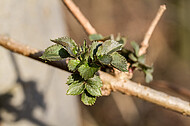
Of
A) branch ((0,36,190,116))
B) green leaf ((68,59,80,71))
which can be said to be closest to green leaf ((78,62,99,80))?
green leaf ((68,59,80,71))

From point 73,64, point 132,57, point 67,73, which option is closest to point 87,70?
point 73,64

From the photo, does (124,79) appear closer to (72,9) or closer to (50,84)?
(72,9)

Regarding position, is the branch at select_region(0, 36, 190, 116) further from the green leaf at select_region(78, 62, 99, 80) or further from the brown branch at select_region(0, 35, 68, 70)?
the green leaf at select_region(78, 62, 99, 80)

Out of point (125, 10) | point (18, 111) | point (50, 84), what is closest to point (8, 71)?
point (18, 111)

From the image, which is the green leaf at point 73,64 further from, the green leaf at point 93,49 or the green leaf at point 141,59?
the green leaf at point 141,59

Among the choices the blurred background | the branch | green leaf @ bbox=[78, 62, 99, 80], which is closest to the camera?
green leaf @ bbox=[78, 62, 99, 80]

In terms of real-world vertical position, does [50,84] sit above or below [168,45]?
below

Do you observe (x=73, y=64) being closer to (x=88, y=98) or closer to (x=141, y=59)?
(x=88, y=98)
